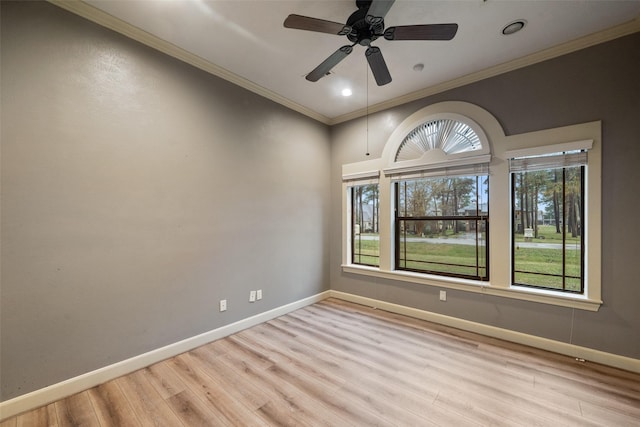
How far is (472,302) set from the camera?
10.3 feet

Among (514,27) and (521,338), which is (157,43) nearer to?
(514,27)

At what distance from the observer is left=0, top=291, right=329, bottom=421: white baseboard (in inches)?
72.3

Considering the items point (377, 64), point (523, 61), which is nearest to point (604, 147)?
point (523, 61)

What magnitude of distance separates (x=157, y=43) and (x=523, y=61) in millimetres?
3808

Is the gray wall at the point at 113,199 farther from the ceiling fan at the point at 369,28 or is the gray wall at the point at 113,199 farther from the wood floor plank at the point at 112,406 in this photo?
the ceiling fan at the point at 369,28

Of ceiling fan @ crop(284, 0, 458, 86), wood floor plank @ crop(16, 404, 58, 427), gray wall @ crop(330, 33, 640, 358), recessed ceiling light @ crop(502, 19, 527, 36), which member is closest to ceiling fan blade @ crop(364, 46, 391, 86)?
ceiling fan @ crop(284, 0, 458, 86)

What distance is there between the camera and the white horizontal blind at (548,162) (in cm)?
256

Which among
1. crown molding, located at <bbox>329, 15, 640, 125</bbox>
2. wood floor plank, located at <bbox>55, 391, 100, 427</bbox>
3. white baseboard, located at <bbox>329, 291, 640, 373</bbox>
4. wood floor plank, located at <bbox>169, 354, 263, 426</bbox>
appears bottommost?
wood floor plank, located at <bbox>169, 354, 263, 426</bbox>

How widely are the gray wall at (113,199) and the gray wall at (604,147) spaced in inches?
113

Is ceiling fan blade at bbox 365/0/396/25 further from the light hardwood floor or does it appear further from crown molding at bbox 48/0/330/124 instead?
the light hardwood floor

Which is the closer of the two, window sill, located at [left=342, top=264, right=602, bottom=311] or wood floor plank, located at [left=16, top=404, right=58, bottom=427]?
wood floor plank, located at [left=16, top=404, right=58, bottom=427]

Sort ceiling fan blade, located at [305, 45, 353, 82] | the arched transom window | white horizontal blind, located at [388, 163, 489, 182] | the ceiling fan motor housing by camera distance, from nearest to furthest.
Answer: the ceiling fan motor housing
ceiling fan blade, located at [305, 45, 353, 82]
white horizontal blind, located at [388, 163, 489, 182]
the arched transom window

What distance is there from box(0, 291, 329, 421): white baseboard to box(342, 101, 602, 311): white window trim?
84.3 inches

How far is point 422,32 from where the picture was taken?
6.23ft
